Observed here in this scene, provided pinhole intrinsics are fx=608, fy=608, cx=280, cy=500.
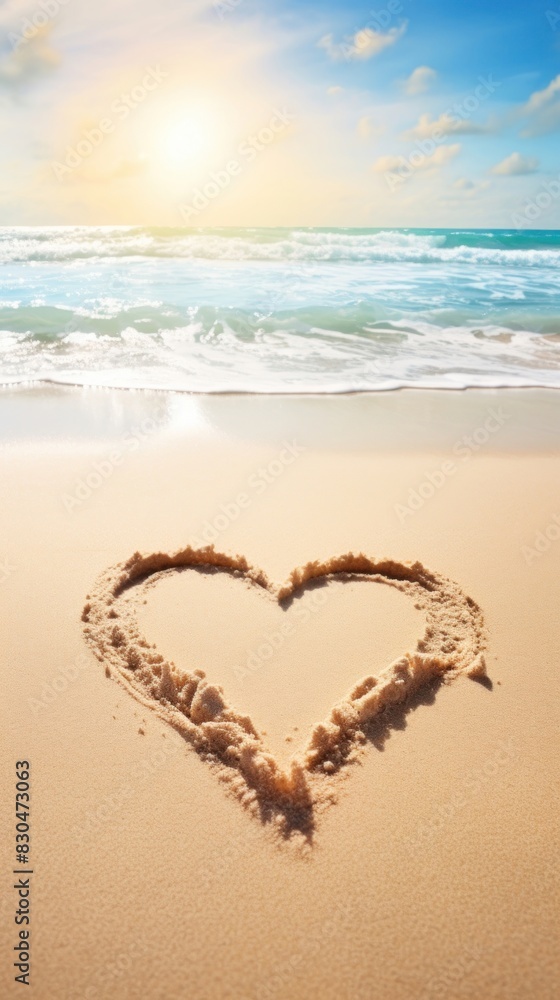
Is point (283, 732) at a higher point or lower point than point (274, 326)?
lower

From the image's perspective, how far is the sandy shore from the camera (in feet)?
5.01

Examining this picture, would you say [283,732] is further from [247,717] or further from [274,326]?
[274,326]

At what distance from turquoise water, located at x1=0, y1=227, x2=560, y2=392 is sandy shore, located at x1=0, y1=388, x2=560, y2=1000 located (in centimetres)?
294

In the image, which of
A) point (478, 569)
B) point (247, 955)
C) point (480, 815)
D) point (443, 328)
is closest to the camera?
point (247, 955)

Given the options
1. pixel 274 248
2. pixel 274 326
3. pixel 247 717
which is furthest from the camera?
pixel 274 248

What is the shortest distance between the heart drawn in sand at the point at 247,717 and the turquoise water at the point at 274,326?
3.34 m

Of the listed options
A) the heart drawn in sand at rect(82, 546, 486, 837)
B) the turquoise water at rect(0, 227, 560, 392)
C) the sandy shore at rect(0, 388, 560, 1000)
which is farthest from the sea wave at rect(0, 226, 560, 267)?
the heart drawn in sand at rect(82, 546, 486, 837)

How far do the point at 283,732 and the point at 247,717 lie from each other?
0.45 ft

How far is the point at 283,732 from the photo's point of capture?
2115 mm

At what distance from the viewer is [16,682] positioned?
2291 mm

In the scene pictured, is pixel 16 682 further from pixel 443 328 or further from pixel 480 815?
pixel 443 328

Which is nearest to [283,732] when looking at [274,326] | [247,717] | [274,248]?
[247,717]

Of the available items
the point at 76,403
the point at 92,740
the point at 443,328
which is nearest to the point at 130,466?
the point at 76,403

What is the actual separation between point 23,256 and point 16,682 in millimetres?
22841
